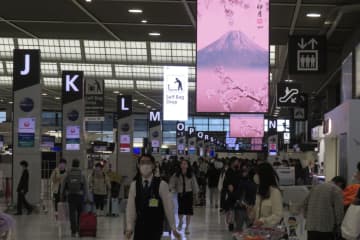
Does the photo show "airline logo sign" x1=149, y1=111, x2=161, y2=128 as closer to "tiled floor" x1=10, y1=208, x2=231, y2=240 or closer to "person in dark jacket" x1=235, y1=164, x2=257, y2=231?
"tiled floor" x1=10, y1=208, x2=231, y2=240

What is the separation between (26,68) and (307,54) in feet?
33.1

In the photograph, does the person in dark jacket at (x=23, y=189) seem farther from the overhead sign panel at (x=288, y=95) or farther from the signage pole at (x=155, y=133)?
the signage pole at (x=155, y=133)

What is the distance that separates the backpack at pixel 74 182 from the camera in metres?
16.5

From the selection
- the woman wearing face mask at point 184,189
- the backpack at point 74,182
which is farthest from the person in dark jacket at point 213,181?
the backpack at point 74,182

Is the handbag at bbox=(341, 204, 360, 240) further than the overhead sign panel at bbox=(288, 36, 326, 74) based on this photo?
No

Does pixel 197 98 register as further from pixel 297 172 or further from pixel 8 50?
pixel 8 50

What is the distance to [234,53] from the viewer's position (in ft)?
33.8

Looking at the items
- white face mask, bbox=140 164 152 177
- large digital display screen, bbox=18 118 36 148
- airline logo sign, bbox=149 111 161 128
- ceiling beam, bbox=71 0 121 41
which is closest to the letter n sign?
large digital display screen, bbox=18 118 36 148

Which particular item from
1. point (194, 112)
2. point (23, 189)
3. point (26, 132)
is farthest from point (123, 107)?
point (194, 112)

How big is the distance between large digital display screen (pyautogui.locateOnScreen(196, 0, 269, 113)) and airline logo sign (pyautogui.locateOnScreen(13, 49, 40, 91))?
13.5 metres

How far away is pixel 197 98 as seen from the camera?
1043 centimetres

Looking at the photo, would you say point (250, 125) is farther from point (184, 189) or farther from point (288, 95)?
point (288, 95)

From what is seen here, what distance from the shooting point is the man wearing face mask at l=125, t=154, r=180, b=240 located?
319 inches

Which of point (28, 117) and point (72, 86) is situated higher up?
point (72, 86)
